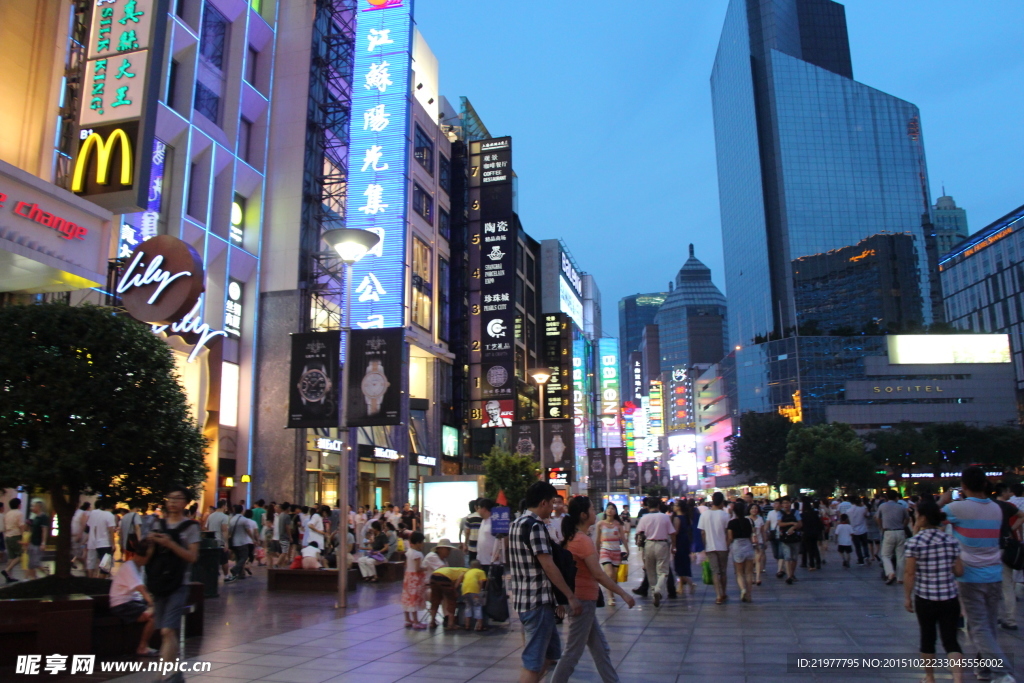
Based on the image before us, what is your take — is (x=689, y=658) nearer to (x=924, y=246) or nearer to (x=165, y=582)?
(x=165, y=582)

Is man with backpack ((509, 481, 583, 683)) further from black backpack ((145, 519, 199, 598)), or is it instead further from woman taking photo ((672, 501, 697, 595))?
woman taking photo ((672, 501, 697, 595))

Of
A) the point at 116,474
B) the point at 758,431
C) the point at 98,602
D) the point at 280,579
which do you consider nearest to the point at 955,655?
the point at 98,602

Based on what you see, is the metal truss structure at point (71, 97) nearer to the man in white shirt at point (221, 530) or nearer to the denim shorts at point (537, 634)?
the man in white shirt at point (221, 530)

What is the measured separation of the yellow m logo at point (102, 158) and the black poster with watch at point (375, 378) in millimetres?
7503

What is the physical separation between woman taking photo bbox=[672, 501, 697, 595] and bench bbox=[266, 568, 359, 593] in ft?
21.8

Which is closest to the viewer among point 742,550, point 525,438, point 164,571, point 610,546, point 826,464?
point 164,571

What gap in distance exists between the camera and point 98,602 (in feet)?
27.3

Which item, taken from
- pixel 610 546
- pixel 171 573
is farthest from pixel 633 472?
pixel 171 573

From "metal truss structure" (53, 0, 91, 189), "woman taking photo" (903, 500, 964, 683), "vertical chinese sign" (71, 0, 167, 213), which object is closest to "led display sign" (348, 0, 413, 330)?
"metal truss structure" (53, 0, 91, 189)

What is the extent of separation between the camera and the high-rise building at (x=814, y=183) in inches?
5015

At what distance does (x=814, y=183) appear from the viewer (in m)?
132

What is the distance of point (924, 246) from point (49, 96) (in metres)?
139

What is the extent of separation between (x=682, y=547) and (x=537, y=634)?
31.6 feet

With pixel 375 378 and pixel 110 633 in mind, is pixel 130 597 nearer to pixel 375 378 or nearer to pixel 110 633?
pixel 110 633
